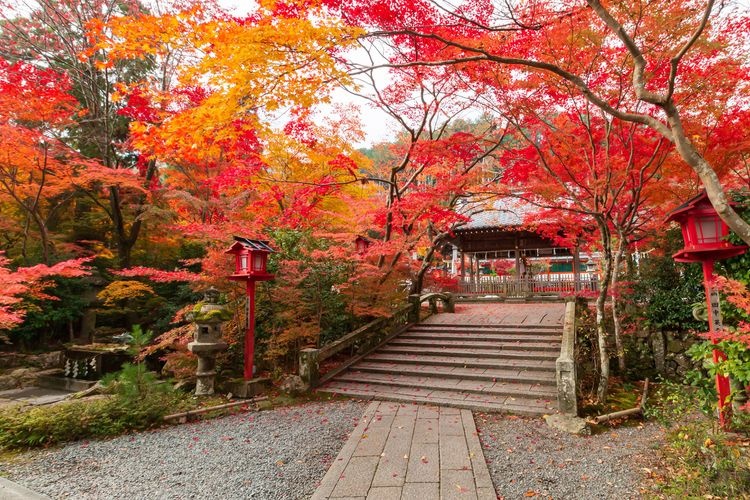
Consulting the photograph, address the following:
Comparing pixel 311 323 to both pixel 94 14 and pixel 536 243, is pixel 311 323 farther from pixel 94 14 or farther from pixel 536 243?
pixel 536 243

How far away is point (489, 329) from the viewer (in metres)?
9.52

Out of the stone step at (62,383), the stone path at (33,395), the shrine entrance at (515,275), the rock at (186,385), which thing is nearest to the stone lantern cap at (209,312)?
the rock at (186,385)

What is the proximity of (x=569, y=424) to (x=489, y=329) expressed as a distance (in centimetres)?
458

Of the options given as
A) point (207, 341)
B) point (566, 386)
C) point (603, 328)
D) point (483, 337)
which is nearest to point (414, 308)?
point (483, 337)

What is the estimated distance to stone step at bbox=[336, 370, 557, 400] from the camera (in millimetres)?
6176

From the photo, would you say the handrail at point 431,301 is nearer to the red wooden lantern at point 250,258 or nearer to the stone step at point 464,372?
the stone step at point 464,372

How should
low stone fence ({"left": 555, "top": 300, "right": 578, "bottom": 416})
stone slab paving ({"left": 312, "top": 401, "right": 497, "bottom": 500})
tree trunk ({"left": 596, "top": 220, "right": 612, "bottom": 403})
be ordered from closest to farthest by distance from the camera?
1. stone slab paving ({"left": 312, "top": 401, "right": 497, "bottom": 500})
2. low stone fence ({"left": 555, "top": 300, "right": 578, "bottom": 416})
3. tree trunk ({"left": 596, "top": 220, "right": 612, "bottom": 403})

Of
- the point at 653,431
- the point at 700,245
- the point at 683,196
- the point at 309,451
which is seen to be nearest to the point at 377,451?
the point at 309,451

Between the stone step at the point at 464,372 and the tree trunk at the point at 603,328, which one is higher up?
the tree trunk at the point at 603,328

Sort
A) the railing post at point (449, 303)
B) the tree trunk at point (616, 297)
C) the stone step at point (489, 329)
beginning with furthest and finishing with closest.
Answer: the railing post at point (449, 303) < the stone step at point (489, 329) < the tree trunk at point (616, 297)

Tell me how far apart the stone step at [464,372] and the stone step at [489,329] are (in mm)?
2059

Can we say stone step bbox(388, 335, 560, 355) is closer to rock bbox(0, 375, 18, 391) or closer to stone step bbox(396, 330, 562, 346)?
stone step bbox(396, 330, 562, 346)

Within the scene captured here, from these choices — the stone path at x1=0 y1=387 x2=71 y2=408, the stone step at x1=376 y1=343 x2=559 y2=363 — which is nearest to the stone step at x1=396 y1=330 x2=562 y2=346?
the stone step at x1=376 y1=343 x2=559 y2=363

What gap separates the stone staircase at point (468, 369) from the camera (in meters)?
6.16
